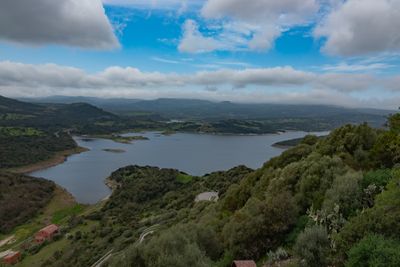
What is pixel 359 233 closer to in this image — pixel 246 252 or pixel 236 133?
pixel 246 252

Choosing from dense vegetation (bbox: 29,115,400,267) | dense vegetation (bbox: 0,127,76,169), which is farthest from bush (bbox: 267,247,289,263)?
dense vegetation (bbox: 0,127,76,169)

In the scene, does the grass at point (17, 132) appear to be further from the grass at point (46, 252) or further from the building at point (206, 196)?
the building at point (206, 196)

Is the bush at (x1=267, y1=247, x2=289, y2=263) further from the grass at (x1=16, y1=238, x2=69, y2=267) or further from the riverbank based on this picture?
the riverbank

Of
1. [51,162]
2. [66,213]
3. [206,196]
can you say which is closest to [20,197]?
[66,213]

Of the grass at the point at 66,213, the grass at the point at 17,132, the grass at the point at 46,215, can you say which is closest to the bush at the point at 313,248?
the grass at the point at 46,215

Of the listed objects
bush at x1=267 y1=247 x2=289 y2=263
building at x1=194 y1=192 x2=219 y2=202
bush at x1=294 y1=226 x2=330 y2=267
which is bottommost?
building at x1=194 y1=192 x2=219 y2=202

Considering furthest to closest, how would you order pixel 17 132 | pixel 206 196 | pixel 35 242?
pixel 17 132, pixel 206 196, pixel 35 242

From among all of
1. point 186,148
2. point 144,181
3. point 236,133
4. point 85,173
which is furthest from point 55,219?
point 236,133

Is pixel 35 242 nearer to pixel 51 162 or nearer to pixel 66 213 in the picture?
pixel 66 213
